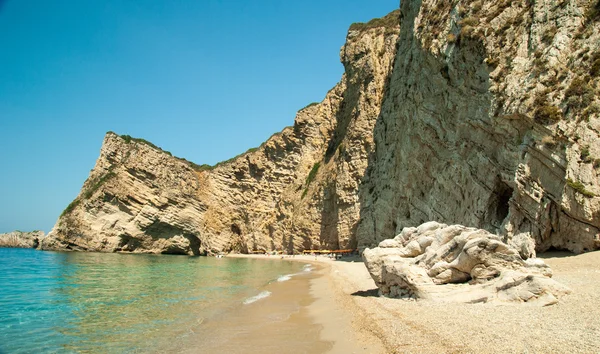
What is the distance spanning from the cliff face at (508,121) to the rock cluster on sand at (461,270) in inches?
172

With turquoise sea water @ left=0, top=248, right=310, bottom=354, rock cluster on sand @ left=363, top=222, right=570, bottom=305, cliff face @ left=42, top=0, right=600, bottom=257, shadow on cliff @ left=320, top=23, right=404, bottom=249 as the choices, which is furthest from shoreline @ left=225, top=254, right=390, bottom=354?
shadow on cliff @ left=320, top=23, right=404, bottom=249

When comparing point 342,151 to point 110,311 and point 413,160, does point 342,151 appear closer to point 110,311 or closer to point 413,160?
point 413,160

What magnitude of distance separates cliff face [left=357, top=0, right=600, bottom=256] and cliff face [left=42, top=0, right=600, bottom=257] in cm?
7

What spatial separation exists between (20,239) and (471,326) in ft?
391

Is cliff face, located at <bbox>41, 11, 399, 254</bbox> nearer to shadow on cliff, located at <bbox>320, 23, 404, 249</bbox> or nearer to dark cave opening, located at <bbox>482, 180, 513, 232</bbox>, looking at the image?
shadow on cliff, located at <bbox>320, 23, 404, 249</bbox>

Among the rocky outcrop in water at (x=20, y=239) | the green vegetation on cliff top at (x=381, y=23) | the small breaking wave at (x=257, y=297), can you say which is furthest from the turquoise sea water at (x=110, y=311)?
the rocky outcrop in water at (x=20, y=239)

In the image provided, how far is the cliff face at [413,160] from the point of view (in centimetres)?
1592

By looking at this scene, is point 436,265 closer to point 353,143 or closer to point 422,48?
point 422,48

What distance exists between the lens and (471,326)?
7520 millimetres

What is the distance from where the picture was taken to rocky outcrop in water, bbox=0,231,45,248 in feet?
318

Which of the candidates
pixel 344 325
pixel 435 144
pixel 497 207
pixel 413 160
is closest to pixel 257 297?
pixel 344 325

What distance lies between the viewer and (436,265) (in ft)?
38.6

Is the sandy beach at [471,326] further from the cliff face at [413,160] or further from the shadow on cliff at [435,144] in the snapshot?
the shadow on cliff at [435,144]

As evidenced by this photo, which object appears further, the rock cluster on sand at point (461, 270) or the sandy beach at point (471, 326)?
the rock cluster on sand at point (461, 270)
